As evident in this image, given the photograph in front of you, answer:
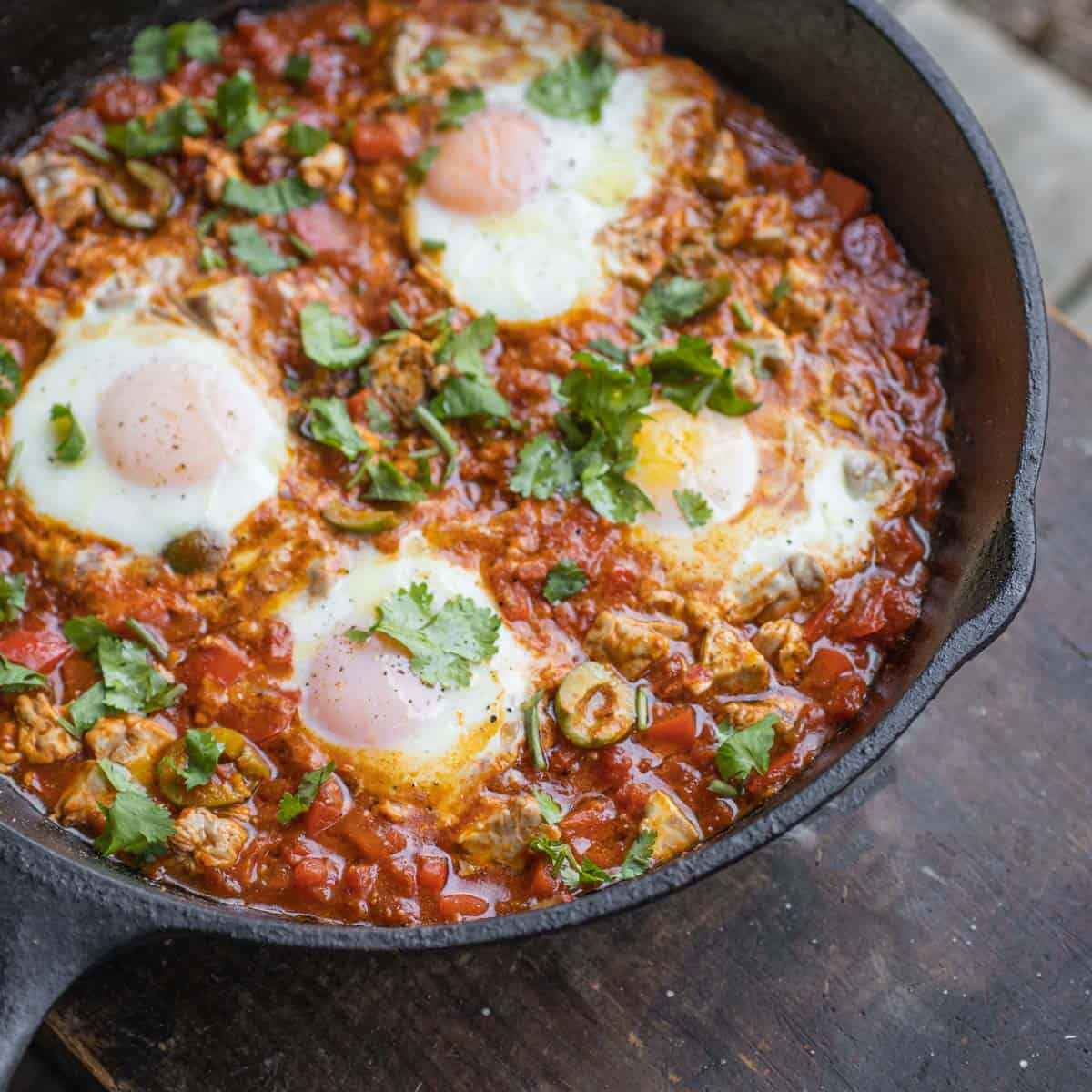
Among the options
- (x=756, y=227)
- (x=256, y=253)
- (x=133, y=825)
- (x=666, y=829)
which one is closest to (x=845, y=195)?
(x=756, y=227)

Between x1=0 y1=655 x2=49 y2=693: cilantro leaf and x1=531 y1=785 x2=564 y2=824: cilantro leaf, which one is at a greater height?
x1=531 y1=785 x2=564 y2=824: cilantro leaf

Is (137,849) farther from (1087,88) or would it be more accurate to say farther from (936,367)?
(1087,88)

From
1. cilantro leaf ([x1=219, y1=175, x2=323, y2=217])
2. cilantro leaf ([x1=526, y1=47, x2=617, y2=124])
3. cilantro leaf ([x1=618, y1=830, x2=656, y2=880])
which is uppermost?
cilantro leaf ([x1=526, y1=47, x2=617, y2=124])

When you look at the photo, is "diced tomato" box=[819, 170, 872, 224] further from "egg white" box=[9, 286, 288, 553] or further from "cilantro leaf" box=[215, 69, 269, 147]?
"egg white" box=[9, 286, 288, 553]

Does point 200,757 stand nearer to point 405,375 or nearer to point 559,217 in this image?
point 405,375

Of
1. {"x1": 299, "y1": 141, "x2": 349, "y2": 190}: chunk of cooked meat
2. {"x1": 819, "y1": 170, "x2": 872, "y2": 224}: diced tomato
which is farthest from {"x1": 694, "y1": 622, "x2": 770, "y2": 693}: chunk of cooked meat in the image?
{"x1": 299, "y1": 141, "x2": 349, "y2": 190}: chunk of cooked meat

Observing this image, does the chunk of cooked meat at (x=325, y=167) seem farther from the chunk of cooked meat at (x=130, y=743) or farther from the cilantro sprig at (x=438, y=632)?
the chunk of cooked meat at (x=130, y=743)
